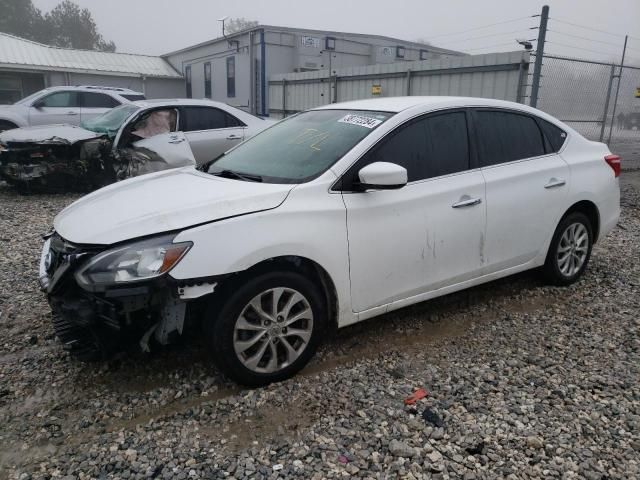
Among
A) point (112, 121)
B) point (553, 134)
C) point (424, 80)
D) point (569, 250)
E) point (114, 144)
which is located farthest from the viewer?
point (424, 80)

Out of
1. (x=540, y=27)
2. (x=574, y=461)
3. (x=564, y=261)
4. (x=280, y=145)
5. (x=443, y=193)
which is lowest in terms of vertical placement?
(x=574, y=461)

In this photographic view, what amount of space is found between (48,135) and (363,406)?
7088 millimetres

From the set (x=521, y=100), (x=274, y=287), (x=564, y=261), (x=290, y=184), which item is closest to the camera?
(x=274, y=287)

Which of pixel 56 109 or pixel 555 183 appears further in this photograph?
pixel 56 109

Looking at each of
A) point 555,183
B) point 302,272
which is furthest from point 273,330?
point 555,183

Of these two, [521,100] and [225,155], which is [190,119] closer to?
[225,155]

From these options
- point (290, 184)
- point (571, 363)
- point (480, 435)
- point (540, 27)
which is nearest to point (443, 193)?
point (290, 184)

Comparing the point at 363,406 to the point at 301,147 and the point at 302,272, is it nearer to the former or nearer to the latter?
the point at 302,272

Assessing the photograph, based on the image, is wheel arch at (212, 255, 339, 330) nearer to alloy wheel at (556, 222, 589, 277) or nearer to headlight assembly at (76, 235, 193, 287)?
headlight assembly at (76, 235, 193, 287)

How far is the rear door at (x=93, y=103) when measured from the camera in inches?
485

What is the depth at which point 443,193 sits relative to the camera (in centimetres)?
353

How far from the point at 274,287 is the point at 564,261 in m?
2.91

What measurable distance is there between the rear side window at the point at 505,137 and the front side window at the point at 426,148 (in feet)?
0.59

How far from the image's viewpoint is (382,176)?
303 cm
